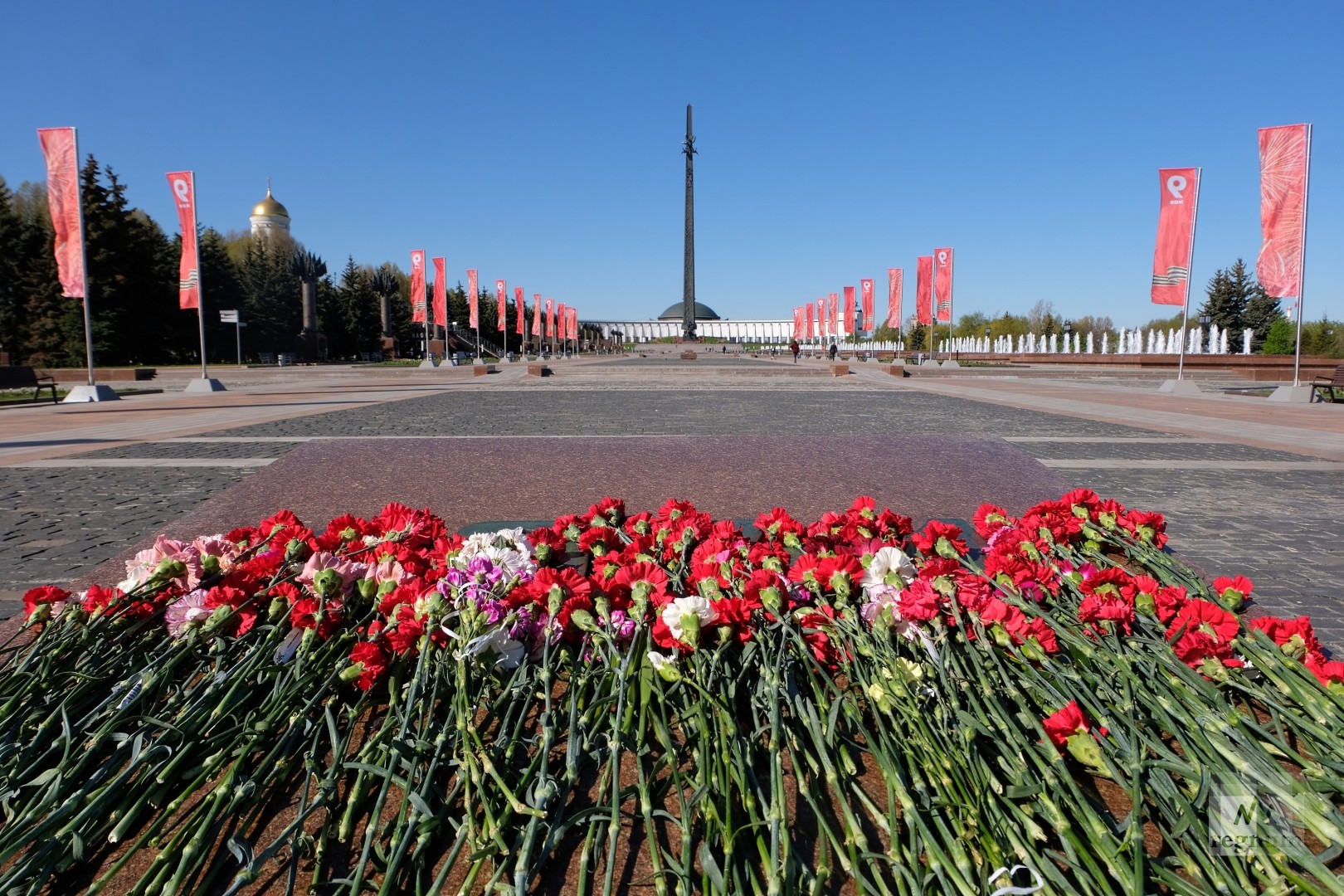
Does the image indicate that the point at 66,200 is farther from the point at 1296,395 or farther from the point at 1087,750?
the point at 1296,395

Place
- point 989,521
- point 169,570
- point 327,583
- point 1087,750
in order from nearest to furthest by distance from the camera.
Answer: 1. point 1087,750
2. point 327,583
3. point 169,570
4. point 989,521

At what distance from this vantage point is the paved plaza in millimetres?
4219

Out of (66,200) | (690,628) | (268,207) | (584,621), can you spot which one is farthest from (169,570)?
(268,207)

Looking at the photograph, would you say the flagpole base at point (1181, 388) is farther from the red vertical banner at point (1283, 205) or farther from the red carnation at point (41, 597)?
the red carnation at point (41, 597)

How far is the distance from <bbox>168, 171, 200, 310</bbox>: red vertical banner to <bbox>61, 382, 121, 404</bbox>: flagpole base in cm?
341

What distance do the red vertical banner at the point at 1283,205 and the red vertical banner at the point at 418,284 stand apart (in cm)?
2996

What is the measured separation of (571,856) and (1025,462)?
616 cm

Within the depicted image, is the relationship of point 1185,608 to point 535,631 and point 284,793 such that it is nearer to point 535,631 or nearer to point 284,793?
point 535,631

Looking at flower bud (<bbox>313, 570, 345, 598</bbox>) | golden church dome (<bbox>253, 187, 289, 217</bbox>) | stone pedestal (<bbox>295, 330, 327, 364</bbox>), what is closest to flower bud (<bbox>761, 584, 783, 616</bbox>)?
flower bud (<bbox>313, 570, 345, 598</bbox>)

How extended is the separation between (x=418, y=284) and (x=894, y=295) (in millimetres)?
22626

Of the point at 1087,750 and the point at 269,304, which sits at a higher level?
the point at 269,304

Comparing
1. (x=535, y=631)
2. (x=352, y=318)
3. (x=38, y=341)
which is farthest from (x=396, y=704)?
(x=352, y=318)

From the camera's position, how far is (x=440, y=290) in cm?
3659

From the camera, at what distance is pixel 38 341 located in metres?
39.1
